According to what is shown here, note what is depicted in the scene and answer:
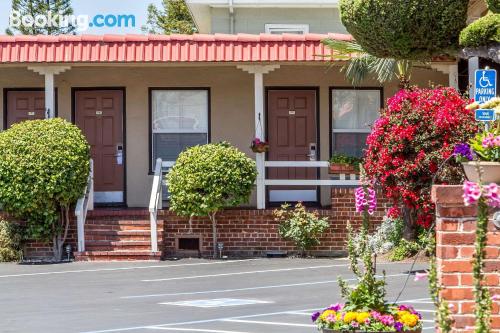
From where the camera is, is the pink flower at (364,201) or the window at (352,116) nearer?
the pink flower at (364,201)

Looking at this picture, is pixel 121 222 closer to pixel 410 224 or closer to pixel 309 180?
pixel 309 180

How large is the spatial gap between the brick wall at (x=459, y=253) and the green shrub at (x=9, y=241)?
14.4m

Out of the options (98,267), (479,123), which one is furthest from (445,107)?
(98,267)

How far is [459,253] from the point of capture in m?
7.44

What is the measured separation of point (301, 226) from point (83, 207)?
409 cm

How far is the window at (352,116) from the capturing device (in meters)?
23.5

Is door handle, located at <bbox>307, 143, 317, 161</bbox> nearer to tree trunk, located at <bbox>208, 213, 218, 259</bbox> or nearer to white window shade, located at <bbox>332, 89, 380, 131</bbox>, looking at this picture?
white window shade, located at <bbox>332, 89, 380, 131</bbox>

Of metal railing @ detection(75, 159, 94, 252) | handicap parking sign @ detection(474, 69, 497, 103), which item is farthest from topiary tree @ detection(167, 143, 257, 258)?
handicap parking sign @ detection(474, 69, 497, 103)

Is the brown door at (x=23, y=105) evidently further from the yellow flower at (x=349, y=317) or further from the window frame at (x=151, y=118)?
the yellow flower at (x=349, y=317)

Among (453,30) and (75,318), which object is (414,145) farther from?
(75,318)

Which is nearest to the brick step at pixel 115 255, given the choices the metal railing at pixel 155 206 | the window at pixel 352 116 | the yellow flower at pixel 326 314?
the metal railing at pixel 155 206

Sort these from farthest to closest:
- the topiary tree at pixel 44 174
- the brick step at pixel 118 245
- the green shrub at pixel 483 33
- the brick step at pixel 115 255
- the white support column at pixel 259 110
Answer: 1. the white support column at pixel 259 110
2. the brick step at pixel 118 245
3. the brick step at pixel 115 255
4. the topiary tree at pixel 44 174
5. the green shrub at pixel 483 33

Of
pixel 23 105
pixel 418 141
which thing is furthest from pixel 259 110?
pixel 23 105

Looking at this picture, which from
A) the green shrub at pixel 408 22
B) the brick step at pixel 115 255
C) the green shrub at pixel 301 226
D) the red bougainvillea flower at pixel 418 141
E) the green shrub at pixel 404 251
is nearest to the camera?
the red bougainvillea flower at pixel 418 141
